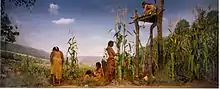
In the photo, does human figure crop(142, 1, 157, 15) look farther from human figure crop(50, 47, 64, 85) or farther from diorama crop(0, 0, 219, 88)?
human figure crop(50, 47, 64, 85)

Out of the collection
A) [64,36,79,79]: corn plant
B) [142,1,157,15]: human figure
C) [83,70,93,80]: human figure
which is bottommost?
[83,70,93,80]: human figure

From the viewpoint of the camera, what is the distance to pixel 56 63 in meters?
2.16

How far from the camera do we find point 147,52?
2174 mm

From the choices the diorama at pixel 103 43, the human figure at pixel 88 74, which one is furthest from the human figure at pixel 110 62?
the human figure at pixel 88 74

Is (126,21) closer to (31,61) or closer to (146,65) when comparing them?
(146,65)

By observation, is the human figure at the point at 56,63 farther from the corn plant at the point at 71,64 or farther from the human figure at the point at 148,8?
the human figure at the point at 148,8

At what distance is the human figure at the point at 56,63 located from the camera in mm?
2153

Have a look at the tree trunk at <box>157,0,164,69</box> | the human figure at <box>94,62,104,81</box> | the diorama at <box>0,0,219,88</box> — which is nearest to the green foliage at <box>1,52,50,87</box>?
the diorama at <box>0,0,219,88</box>

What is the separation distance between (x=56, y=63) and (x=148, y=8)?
61 centimetres

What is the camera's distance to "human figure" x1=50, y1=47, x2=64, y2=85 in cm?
215

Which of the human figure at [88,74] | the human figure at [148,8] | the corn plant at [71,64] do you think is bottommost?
the human figure at [88,74]

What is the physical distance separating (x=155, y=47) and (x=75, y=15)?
0.49 meters

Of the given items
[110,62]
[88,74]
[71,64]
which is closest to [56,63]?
[71,64]

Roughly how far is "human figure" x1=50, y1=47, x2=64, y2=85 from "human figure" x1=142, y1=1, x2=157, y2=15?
54 cm
